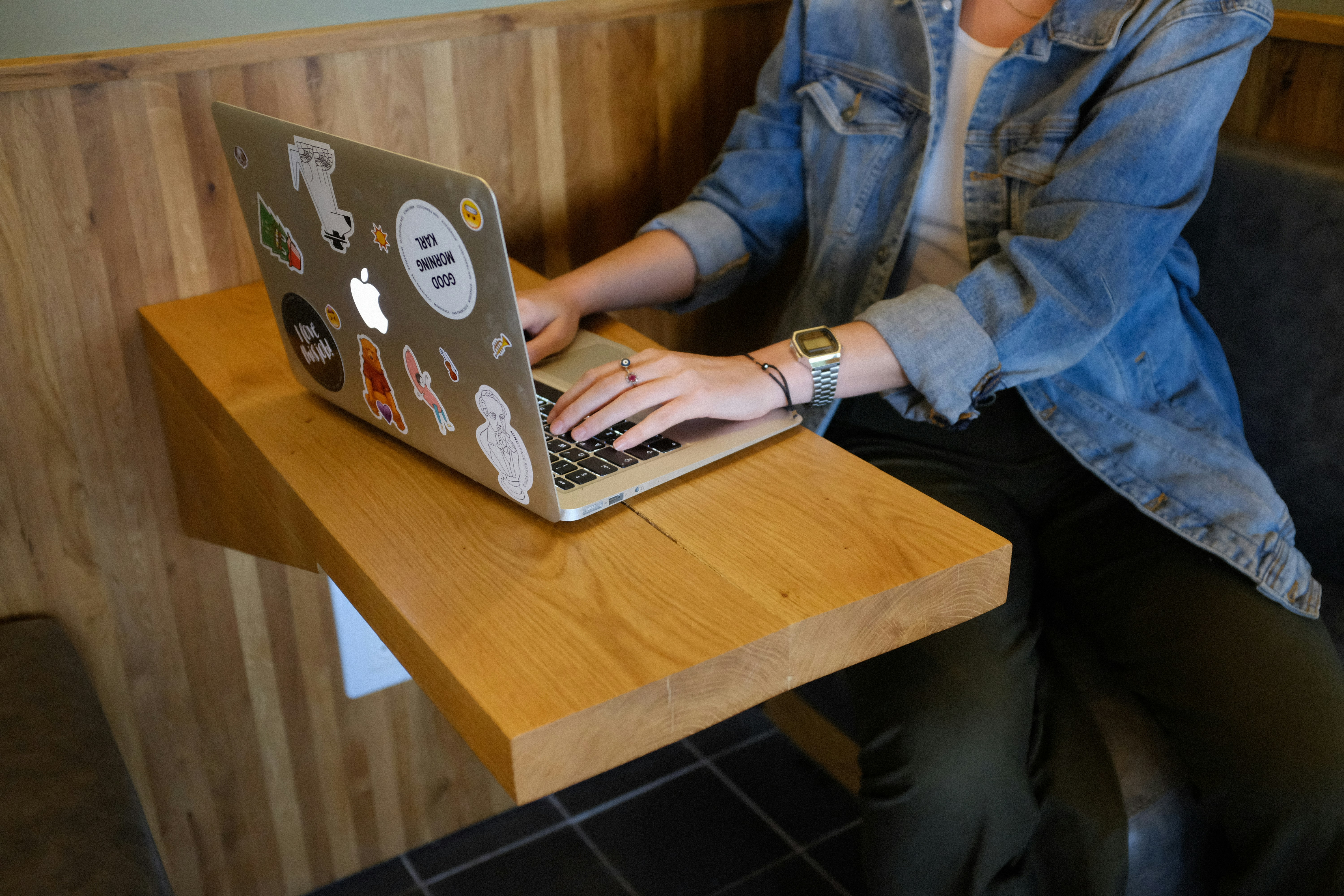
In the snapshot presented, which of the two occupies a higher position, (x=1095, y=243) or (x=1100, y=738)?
(x=1095, y=243)

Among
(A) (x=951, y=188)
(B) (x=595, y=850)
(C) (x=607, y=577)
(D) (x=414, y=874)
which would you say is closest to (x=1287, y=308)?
(A) (x=951, y=188)

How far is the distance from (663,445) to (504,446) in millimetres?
165

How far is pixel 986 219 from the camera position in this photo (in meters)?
1.17

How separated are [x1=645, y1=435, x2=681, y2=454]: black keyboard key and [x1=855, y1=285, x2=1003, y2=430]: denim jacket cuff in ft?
0.78

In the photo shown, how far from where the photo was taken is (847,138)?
1.27 meters

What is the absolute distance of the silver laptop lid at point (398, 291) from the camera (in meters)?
0.66

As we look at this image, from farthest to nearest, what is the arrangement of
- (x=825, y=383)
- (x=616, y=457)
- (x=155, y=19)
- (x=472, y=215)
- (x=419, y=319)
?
(x=155, y=19), (x=825, y=383), (x=616, y=457), (x=419, y=319), (x=472, y=215)

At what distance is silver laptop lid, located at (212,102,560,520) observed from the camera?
25.9 inches

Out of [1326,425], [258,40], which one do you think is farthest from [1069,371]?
[258,40]

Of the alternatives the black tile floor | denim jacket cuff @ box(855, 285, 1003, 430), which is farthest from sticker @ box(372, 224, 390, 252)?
the black tile floor

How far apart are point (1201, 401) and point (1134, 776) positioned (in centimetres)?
42

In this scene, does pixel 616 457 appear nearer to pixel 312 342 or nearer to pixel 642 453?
pixel 642 453

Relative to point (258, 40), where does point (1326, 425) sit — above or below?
below

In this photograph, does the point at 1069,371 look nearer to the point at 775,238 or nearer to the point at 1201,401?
the point at 1201,401
